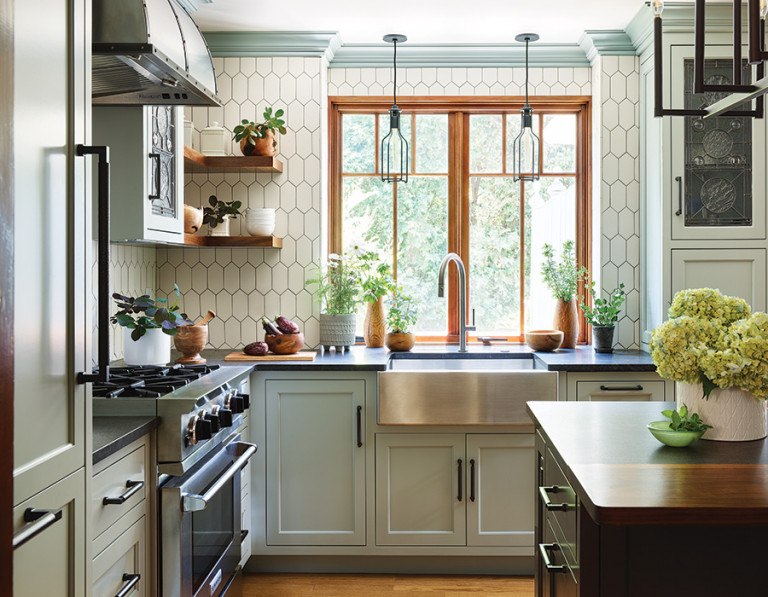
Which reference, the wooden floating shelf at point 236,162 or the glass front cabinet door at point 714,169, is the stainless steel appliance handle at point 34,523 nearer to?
the wooden floating shelf at point 236,162

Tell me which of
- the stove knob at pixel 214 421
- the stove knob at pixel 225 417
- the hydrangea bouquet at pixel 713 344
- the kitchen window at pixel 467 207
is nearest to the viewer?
the hydrangea bouquet at pixel 713 344

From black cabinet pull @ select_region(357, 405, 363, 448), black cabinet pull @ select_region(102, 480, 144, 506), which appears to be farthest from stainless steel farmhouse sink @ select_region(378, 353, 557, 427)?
black cabinet pull @ select_region(102, 480, 144, 506)

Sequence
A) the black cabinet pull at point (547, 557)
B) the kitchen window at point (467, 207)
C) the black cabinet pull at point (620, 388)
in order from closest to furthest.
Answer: the black cabinet pull at point (547, 557)
the black cabinet pull at point (620, 388)
the kitchen window at point (467, 207)

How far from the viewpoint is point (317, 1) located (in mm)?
3561

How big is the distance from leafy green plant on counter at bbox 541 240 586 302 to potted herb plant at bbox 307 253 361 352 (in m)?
0.98

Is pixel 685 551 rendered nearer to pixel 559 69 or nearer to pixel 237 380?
pixel 237 380

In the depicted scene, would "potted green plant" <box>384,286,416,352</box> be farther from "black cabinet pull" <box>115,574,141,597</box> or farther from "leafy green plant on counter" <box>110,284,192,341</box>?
"black cabinet pull" <box>115,574,141,597</box>

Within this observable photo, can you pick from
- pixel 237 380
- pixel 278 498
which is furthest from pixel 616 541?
pixel 278 498

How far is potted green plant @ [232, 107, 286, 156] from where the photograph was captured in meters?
3.78

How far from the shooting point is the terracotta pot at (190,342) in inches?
131

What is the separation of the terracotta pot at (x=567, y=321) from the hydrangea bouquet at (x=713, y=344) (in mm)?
2079

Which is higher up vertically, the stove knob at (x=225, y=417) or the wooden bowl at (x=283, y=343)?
the wooden bowl at (x=283, y=343)

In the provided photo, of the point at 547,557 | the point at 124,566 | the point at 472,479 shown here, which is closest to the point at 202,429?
the point at 124,566

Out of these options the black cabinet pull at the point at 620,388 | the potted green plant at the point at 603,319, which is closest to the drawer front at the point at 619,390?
→ the black cabinet pull at the point at 620,388
